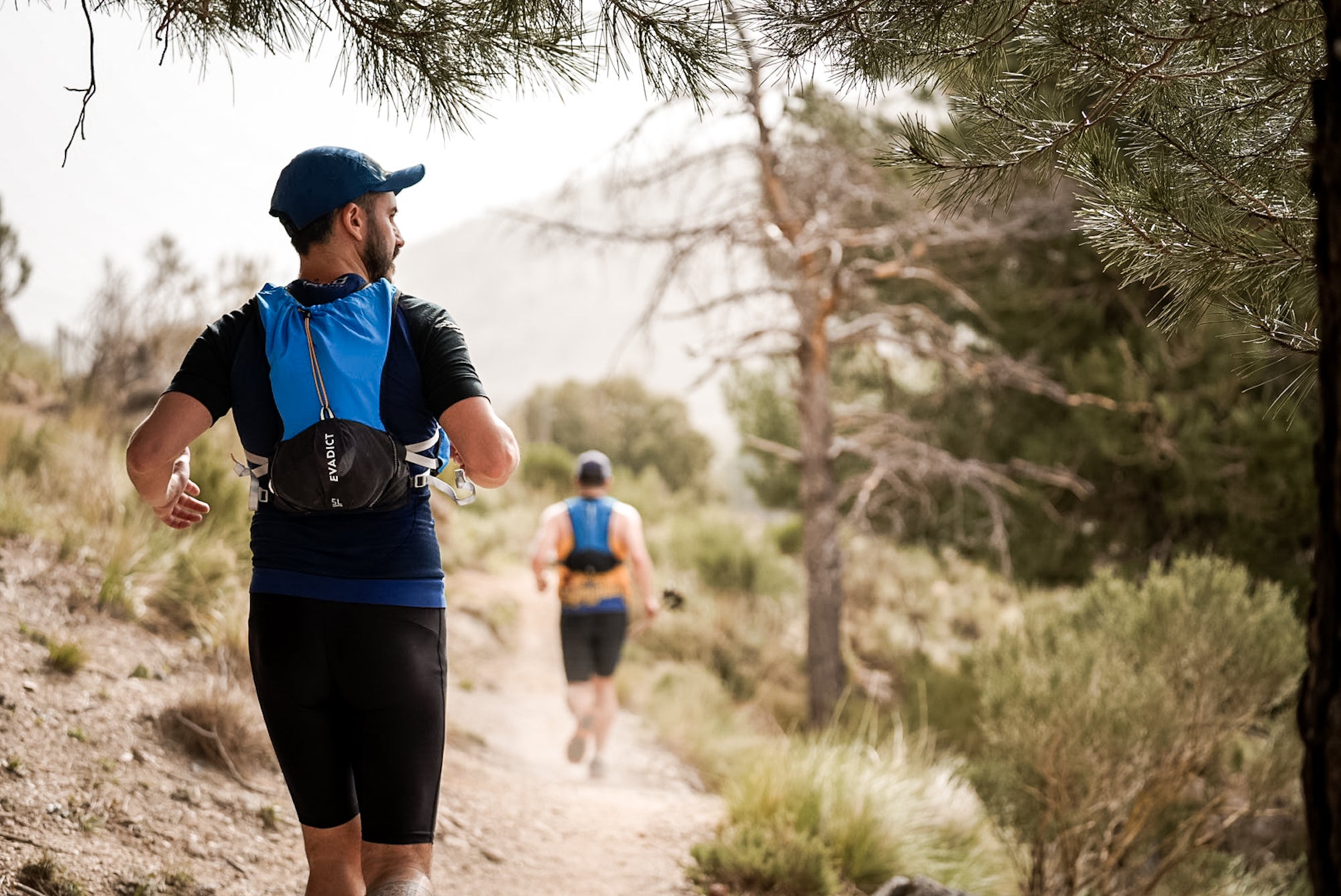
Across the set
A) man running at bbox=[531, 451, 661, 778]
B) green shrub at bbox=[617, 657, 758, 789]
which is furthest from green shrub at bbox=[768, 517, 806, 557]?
man running at bbox=[531, 451, 661, 778]

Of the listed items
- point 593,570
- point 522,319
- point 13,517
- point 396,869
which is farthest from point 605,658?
point 522,319

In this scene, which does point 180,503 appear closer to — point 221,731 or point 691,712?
point 221,731

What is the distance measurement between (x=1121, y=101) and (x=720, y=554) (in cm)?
1179

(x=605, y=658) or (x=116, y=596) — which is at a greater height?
(x=116, y=596)

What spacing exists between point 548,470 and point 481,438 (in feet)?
62.0

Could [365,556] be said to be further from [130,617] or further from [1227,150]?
[130,617]

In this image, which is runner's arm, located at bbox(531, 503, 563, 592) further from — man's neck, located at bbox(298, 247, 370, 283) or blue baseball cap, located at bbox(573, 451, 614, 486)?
man's neck, located at bbox(298, 247, 370, 283)

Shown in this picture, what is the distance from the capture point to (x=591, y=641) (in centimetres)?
631

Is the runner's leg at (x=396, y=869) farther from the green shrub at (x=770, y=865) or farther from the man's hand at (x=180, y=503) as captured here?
the green shrub at (x=770, y=865)

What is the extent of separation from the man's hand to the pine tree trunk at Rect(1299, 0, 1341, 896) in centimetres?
198

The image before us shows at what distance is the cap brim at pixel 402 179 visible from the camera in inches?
84.0

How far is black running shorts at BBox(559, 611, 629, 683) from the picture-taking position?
626cm

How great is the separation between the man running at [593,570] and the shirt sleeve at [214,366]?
4.16m

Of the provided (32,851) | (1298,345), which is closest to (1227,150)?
(1298,345)
